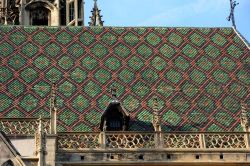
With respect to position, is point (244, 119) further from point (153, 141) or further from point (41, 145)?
point (41, 145)

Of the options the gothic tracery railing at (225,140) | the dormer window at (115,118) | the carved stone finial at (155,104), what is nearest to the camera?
the gothic tracery railing at (225,140)

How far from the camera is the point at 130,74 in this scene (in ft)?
62.7

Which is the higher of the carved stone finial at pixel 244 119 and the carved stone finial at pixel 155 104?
the carved stone finial at pixel 155 104

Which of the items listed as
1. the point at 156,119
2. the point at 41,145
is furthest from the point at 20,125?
the point at 156,119

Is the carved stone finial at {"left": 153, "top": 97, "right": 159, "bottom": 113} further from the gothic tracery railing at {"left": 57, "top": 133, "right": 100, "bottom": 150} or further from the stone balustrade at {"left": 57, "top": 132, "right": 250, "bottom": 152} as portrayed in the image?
the gothic tracery railing at {"left": 57, "top": 133, "right": 100, "bottom": 150}

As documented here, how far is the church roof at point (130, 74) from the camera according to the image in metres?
17.5

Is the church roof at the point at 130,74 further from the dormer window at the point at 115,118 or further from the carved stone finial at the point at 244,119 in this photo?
the carved stone finial at the point at 244,119

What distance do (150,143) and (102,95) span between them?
2.81 meters

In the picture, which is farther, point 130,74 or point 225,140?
point 130,74

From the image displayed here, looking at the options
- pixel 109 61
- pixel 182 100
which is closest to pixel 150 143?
pixel 182 100

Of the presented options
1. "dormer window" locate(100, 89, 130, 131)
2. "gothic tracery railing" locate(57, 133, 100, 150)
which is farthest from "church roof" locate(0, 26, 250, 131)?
"gothic tracery railing" locate(57, 133, 100, 150)

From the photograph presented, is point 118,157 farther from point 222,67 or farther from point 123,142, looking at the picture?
point 222,67

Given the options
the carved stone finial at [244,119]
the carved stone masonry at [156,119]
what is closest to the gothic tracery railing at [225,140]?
the carved stone finial at [244,119]

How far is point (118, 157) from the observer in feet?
51.0
